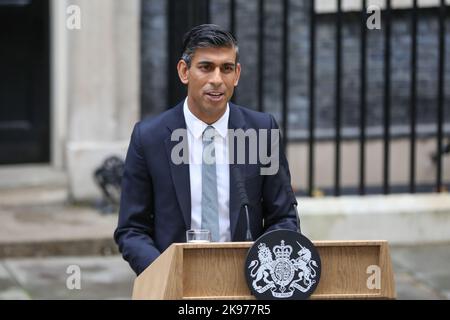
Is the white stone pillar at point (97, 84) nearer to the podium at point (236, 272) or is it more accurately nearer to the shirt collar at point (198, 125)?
the shirt collar at point (198, 125)

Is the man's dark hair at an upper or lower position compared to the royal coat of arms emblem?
upper

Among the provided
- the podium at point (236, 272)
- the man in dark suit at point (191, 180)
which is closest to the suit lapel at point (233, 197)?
the man in dark suit at point (191, 180)

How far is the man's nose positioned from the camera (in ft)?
14.5

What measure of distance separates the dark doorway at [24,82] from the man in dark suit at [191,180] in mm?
6263

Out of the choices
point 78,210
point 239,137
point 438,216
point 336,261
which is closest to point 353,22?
point 438,216

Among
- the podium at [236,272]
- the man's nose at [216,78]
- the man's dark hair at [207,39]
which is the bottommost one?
the podium at [236,272]

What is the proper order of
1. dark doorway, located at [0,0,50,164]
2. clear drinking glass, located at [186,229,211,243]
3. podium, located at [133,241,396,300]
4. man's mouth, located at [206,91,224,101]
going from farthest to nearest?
dark doorway, located at [0,0,50,164] → man's mouth, located at [206,91,224,101] → clear drinking glass, located at [186,229,211,243] → podium, located at [133,241,396,300]

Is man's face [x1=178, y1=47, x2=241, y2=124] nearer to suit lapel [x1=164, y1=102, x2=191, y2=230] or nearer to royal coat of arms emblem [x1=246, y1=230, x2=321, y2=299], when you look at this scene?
suit lapel [x1=164, y1=102, x2=191, y2=230]

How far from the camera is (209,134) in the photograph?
463 cm

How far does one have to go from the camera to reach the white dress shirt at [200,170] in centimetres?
461

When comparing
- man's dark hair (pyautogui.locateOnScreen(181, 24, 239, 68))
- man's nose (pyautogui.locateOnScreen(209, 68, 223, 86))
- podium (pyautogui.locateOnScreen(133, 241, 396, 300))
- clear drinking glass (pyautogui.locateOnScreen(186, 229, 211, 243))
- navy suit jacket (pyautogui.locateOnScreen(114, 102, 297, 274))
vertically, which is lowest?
podium (pyautogui.locateOnScreen(133, 241, 396, 300))

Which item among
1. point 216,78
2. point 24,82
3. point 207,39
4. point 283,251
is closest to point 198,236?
point 283,251

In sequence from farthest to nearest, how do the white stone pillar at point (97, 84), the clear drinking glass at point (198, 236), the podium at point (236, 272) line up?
the white stone pillar at point (97, 84), the clear drinking glass at point (198, 236), the podium at point (236, 272)

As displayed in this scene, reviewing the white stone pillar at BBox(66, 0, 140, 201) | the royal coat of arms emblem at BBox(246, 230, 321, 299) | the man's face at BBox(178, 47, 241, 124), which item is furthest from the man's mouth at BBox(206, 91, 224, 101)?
the white stone pillar at BBox(66, 0, 140, 201)
